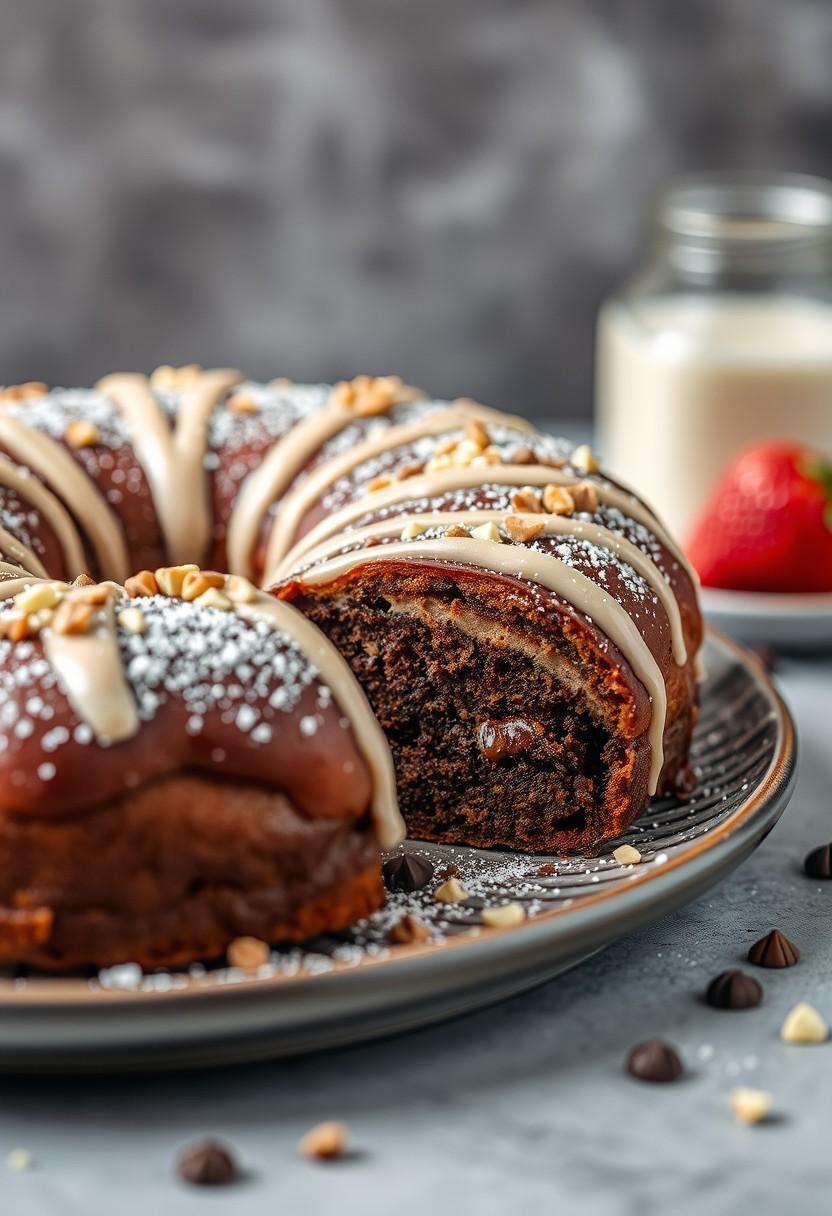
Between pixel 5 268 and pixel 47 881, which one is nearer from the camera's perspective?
pixel 47 881

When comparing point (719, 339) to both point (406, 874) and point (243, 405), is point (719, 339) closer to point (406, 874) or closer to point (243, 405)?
point (243, 405)

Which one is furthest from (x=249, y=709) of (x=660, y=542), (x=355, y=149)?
(x=355, y=149)

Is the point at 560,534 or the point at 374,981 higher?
the point at 560,534

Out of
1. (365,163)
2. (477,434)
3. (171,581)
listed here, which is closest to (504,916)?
(171,581)

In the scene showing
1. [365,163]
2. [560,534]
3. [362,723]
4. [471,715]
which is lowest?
[471,715]

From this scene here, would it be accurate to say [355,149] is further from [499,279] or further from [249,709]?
[249,709]
